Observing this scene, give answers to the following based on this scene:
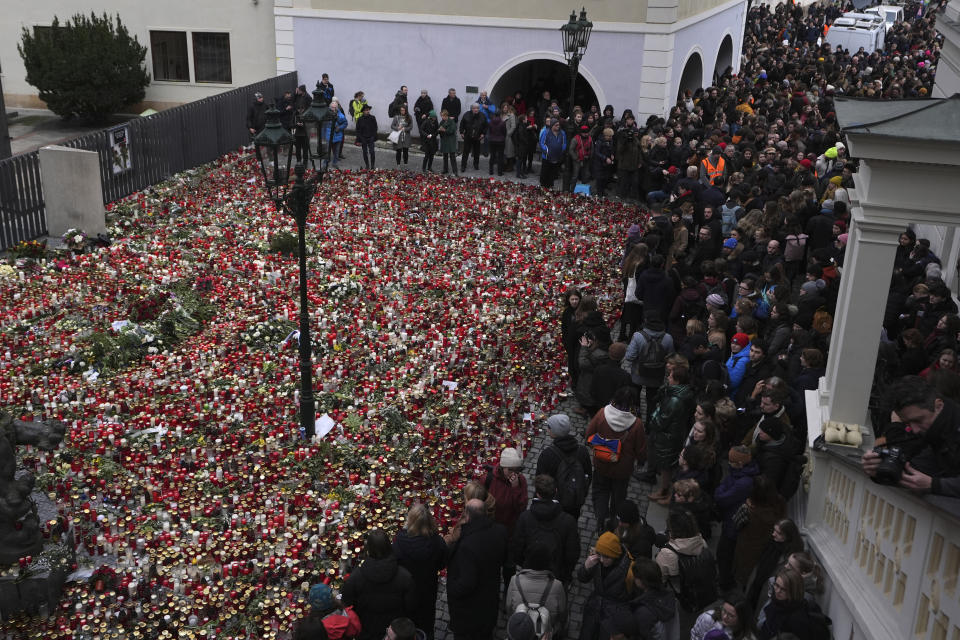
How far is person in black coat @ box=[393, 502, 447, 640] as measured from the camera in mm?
6680

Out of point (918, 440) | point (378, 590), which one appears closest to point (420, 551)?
point (378, 590)

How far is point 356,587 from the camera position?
643 centimetres

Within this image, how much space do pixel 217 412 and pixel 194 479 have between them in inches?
50.4

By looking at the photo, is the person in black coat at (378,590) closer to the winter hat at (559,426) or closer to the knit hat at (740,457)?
the winter hat at (559,426)

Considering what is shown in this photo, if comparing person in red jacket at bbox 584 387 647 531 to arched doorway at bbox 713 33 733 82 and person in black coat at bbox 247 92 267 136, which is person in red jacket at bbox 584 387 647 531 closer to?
person in black coat at bbox 247 92 267 136

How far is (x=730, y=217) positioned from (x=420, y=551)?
8.76m

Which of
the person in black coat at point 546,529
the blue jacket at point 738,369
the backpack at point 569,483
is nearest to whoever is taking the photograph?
the person in black coat at point 546,529

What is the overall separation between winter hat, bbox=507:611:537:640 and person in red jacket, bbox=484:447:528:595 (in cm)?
157

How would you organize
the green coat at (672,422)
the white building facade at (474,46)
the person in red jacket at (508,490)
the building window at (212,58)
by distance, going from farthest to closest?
the building window at (212,58) → the white building facade at (474,46) → the green coat at (672,422) → the person in red jacket at (508,490)

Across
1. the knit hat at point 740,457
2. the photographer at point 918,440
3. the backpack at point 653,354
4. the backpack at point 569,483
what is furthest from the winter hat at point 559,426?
the photographer at point 918,440

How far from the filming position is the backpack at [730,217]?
538 inches

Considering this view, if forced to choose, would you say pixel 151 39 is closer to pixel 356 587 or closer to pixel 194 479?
pixel 194 479

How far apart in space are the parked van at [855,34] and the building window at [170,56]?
2628 cm

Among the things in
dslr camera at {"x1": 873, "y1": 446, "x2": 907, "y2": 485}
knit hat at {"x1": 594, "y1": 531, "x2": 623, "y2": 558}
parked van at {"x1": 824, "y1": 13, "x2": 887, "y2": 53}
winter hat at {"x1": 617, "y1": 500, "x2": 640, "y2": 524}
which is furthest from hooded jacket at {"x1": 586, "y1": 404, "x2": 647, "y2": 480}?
parked van at {"x1": 824, "y1": 13, "x2": 887, "y2": 53}
